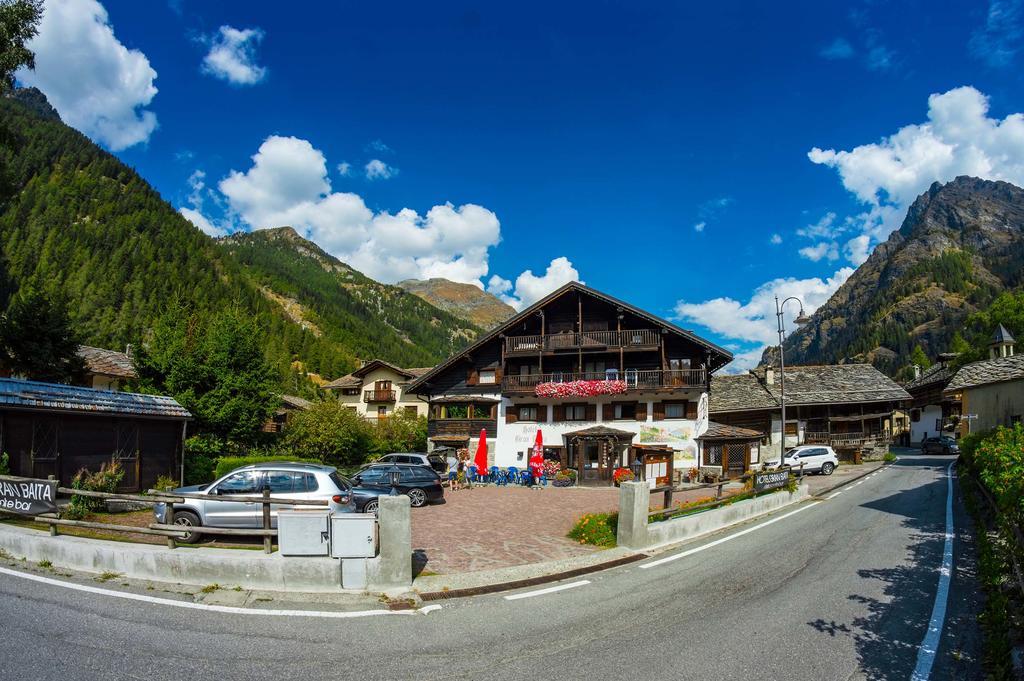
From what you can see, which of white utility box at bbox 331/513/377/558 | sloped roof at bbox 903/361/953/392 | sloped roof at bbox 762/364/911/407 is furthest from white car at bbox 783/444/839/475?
white utility box at bbox 331/513/377/558

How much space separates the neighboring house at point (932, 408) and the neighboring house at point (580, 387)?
114 feet

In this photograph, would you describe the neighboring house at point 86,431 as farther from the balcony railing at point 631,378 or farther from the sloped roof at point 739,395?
the sloped roof at point 739,395

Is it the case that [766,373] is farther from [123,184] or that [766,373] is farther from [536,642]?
[123,184]

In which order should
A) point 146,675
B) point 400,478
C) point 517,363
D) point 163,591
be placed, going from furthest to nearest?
point 517,363 < point 400,478 < point 163,591 < point 146,675

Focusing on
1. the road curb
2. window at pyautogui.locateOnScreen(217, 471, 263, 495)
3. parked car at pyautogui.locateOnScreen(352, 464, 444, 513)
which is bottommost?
the road curb

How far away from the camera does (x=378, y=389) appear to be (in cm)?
6153

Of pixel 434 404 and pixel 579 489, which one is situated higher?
pixel 434 404

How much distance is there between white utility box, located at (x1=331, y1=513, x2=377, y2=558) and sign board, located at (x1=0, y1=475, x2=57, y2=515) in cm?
625

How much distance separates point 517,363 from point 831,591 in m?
29.7

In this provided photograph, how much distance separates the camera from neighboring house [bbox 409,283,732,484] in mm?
33594

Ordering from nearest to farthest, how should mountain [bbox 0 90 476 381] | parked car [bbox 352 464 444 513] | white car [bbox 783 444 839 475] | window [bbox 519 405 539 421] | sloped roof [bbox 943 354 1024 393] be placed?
parked car [bbox 352 464 444 513]
sloped roof [bbox 943 354 1024 393]
white car [bbox 783 444 839 475]
window [bbox 519 405 539 421]
mountain [bbox 0 90 476 381]

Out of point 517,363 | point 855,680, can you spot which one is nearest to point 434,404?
point 517,363

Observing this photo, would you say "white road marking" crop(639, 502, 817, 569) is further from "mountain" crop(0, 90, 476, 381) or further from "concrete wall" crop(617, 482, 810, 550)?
"mountain" crop(0, 90, 476, 381)

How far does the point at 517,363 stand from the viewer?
124 ft
